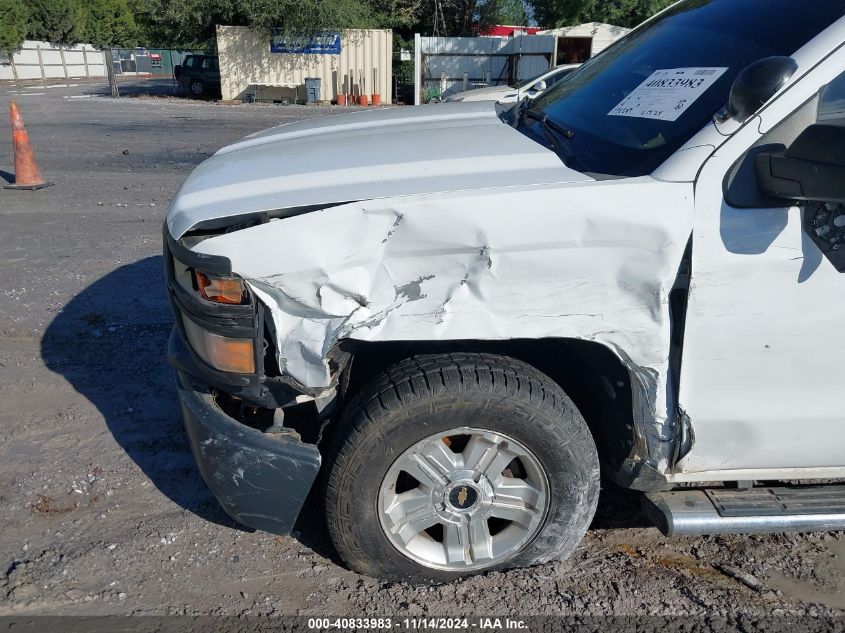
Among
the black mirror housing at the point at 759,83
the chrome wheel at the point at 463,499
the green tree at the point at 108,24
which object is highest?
the black mirror housing at the point at 759,83

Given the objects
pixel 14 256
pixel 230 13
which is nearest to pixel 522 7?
pixel 230 13

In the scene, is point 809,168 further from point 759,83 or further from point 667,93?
point 667,93

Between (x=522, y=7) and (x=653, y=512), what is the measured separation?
3533 cm

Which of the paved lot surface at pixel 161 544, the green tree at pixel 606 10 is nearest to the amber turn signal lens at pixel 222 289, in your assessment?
the paved lot surface at pixel 161 544

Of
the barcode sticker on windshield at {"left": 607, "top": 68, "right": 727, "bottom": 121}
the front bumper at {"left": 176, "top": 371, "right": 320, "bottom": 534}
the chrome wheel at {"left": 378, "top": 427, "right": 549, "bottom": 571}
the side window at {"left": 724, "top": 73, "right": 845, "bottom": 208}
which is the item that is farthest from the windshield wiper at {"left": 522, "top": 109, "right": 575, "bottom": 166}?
the front bumper at {"left": 176, "top": 371, "right": 320, "bottom": 534}

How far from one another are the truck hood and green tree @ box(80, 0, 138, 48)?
60055 mm

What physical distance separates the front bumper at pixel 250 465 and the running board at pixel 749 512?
4.14 ft

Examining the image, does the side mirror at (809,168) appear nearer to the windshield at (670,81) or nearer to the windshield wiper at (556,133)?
the windshield at (670,81)

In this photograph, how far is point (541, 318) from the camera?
229 cm

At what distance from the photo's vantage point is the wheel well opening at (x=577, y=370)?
8.21 feet

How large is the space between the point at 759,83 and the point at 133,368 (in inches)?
147

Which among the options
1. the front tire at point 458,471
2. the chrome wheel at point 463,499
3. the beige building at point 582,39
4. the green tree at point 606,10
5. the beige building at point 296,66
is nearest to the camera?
the front tire at point 458,471

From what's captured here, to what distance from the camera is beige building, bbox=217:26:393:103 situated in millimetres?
26984

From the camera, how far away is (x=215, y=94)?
29.0m
